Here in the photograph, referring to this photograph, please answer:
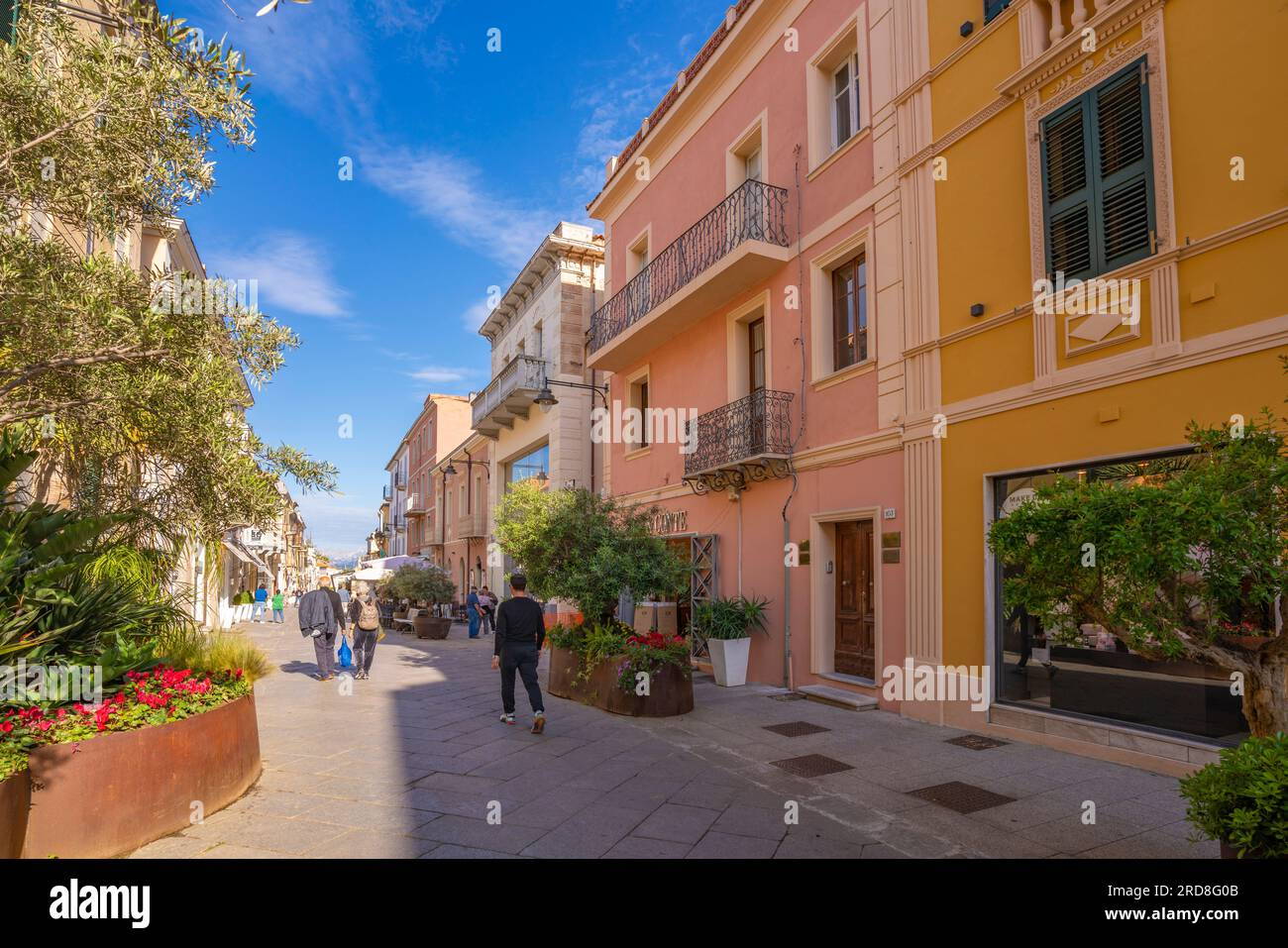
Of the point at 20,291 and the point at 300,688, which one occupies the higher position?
the point at 20,291

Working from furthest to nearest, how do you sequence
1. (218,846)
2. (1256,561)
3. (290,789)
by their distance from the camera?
(290,789)
(218,846)
(1256,561)

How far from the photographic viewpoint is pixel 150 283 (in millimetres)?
5930

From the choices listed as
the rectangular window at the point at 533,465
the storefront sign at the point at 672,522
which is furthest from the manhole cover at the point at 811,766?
the rectangular window at the point at 533,465

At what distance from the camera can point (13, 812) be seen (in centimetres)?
380

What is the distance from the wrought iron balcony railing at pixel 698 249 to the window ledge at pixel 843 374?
96.5 inches

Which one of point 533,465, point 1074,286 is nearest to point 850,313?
point 1074,286

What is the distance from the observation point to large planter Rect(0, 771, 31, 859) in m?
3.67

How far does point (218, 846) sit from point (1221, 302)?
26.4ft

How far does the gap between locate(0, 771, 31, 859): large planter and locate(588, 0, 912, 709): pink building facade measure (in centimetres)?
808

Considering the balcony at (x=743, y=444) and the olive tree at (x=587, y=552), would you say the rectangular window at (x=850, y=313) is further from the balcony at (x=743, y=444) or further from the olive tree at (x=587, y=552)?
the olive tree at (x=587, y=552)

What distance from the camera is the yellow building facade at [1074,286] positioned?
20.1 ft

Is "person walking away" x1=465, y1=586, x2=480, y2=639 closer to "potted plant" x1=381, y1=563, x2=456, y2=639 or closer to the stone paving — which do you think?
"potted plant" x1=381, y1=563, x2=456, y2=639
